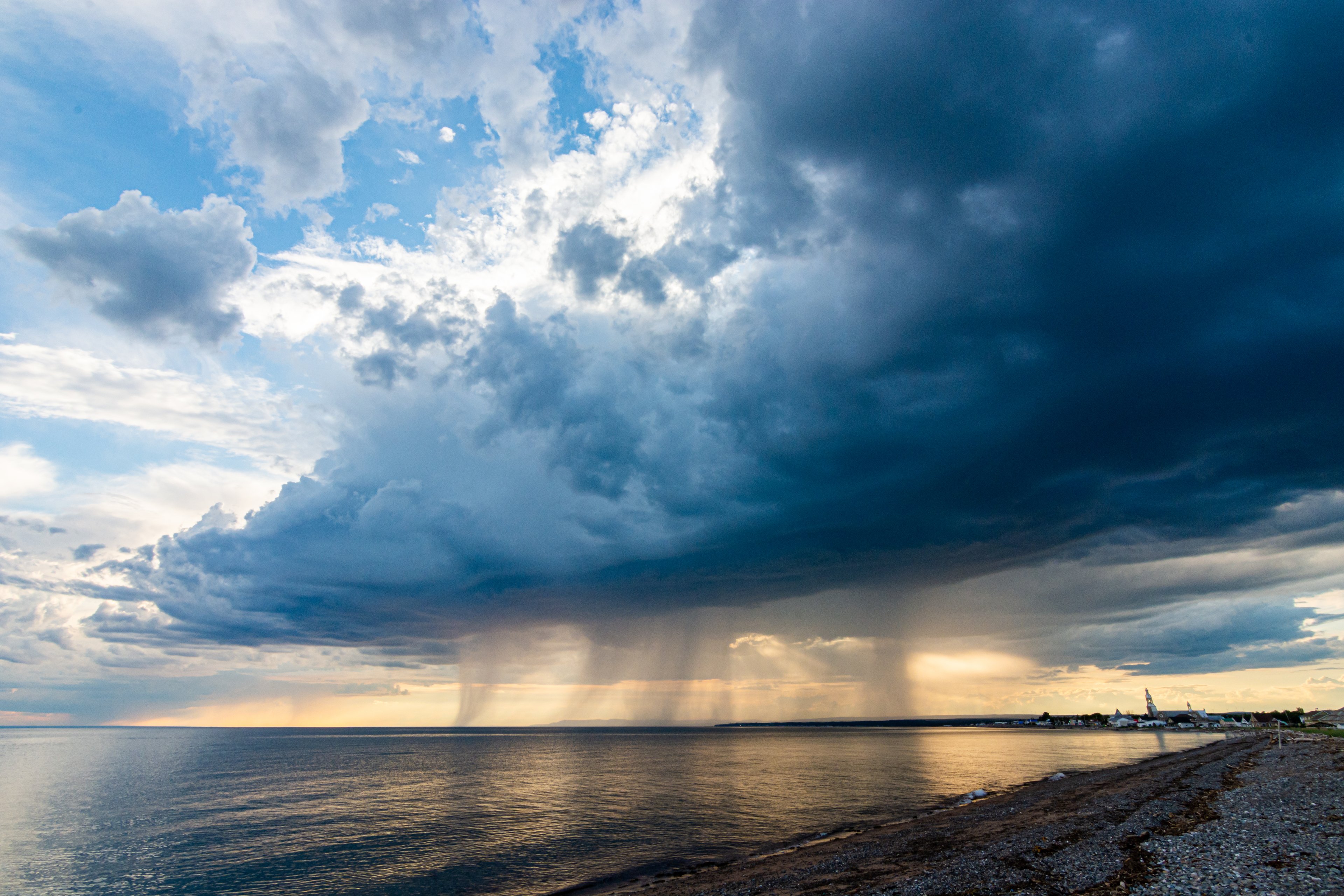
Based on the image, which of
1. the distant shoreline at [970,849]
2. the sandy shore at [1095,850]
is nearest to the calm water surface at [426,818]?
the distant shoreline at [970,849]

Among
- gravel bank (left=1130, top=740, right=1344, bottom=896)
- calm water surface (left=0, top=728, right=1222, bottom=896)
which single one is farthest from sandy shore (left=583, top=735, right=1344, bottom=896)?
calm water surface (left=0, top=728, right=1222, bottom=896)

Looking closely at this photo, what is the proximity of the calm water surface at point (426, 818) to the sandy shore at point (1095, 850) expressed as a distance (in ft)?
31.1

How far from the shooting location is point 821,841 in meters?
49.9

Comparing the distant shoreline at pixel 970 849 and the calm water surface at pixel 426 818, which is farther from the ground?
the distant shoreline at pixel 970 849

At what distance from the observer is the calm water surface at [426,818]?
1805 inches

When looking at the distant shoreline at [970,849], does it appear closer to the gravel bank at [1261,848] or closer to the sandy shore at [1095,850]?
the sandy shore at [1095,850]

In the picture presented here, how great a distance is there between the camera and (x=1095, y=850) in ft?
112

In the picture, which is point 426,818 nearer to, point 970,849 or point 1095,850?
point 970,849

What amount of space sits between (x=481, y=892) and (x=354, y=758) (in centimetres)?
16620

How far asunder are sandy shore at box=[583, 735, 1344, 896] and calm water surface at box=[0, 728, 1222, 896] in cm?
948

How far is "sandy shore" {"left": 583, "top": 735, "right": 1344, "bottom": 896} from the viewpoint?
2738cm

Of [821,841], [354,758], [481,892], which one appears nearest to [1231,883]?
[821,841]

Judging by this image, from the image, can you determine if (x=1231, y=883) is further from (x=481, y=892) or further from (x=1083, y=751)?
(x=1083, y=751)

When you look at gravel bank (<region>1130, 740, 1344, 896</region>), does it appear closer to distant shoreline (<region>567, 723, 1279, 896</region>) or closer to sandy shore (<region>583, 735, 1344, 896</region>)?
sandy shore (<region>583, 735, 1344, 896</region>)
